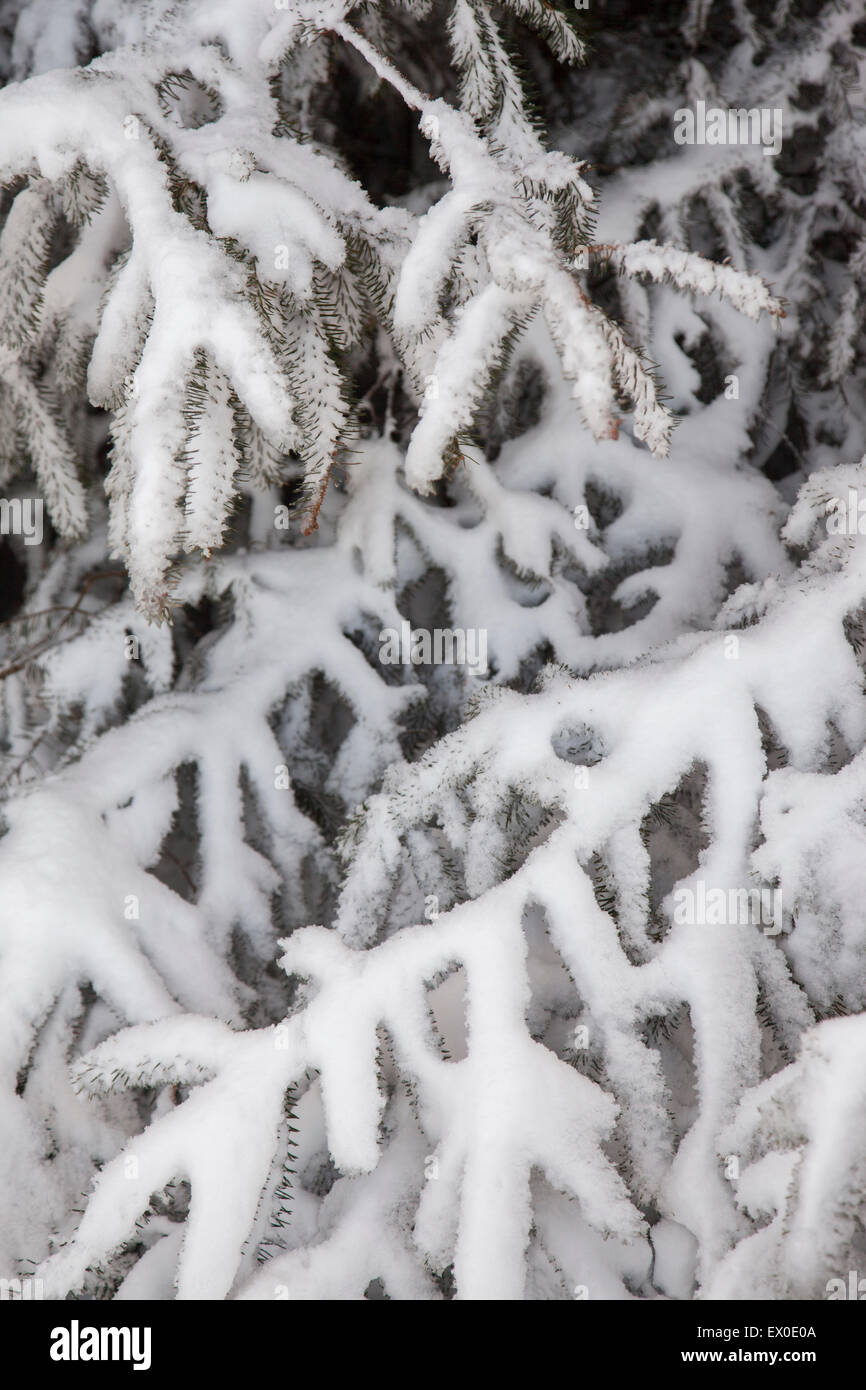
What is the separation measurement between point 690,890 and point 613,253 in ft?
2.55

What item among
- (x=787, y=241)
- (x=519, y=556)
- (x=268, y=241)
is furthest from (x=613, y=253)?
(x=787, y=241)

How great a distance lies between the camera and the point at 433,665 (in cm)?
173

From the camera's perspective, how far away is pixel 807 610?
3.91ft

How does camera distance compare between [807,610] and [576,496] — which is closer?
[807,610]

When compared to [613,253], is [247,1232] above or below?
below

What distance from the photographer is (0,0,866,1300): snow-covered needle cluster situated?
1044 mm

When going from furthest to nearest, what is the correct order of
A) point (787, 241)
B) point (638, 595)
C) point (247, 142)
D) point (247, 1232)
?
point (787, 241)
point (638, 595)
point (247, 142)
point (247, 1232)

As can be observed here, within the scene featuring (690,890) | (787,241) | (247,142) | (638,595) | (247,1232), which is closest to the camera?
(247,1232)

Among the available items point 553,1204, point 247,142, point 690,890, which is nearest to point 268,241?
point 247,142

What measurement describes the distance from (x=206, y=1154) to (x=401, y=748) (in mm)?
751

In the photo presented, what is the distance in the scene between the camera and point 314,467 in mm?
1206

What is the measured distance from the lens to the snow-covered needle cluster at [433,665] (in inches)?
41.1

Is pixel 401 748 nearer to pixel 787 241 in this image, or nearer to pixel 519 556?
pixel 519 556

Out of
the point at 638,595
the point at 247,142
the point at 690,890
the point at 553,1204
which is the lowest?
the point at 553,1204
